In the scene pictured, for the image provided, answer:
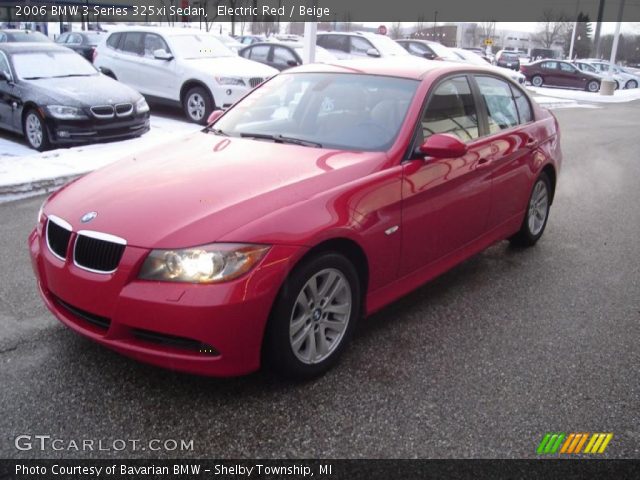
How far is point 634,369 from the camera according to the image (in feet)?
11.6

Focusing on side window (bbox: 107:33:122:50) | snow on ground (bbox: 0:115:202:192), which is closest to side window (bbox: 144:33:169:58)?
side window (bbox: 107:33:122:50)

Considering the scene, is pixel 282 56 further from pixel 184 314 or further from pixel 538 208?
pixel 184 314

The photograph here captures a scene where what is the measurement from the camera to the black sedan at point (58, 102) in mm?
9109

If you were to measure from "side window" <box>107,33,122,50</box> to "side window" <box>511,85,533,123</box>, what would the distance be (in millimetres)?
10277

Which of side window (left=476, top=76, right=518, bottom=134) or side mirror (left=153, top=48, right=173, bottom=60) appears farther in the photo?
side mirror (left=153, top=48, right=173, bottom=60)

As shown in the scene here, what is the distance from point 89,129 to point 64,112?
0.40 meters

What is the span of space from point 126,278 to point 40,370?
2.91 ft

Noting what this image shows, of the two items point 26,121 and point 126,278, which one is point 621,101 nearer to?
point 26,121

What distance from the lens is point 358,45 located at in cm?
1753

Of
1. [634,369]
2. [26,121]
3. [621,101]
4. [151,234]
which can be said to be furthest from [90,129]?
[621,101]

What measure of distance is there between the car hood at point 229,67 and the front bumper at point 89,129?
2.24 metres

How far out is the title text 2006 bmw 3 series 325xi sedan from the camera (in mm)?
2809

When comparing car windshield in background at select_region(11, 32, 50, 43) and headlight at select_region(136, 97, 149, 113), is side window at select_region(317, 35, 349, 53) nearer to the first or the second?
car windshield in background at select_region(11, 32, 50, 43)

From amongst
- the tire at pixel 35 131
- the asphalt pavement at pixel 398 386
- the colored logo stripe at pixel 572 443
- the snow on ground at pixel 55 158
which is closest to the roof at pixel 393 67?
the asphalt pavement at pixel 398 386
